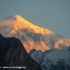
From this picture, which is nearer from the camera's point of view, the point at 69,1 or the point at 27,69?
the point at 27,69

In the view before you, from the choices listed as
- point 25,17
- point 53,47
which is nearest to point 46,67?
point 53,47

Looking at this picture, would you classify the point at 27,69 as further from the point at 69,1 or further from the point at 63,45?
the point at 69,1

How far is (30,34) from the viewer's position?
34.3 feet

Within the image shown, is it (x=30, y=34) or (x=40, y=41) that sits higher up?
(x=30, y=34)

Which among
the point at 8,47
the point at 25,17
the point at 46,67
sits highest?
the point at 25,17

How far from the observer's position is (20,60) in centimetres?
923

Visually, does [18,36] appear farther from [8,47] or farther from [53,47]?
[53,47]

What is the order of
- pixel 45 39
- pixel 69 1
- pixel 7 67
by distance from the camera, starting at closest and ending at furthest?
pixel 7 67
pixel 69 1
pixel 45 39

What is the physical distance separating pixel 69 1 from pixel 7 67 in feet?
8.31

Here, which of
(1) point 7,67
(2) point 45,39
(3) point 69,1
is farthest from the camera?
(2) point 45,39

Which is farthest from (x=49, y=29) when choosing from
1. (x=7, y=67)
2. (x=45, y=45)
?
(x=7, y=67)

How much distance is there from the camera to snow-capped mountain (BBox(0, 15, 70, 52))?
9836 mm

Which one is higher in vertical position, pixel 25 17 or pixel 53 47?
pixel 25 17

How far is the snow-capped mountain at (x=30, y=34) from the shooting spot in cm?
984
